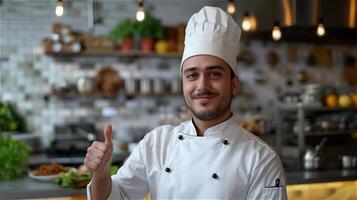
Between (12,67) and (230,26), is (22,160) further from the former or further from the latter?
(12,67)

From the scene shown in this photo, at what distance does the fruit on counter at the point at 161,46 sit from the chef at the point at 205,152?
153 inches

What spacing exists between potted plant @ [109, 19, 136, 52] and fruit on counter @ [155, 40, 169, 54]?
1.03 feet

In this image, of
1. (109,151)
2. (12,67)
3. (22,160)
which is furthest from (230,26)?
(12,67)

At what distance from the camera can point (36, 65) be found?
590cm

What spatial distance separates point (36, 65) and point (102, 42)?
0.87 m

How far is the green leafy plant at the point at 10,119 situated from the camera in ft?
18.2

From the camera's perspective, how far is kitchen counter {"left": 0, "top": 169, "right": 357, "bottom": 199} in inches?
119

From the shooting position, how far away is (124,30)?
5.82 meters

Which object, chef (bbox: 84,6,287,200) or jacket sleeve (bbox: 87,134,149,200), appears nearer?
chef (bbox: 84,6,287,200)

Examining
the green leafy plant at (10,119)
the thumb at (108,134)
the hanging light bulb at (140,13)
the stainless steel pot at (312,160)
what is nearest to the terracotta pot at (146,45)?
the green leafy plant at (10,119)

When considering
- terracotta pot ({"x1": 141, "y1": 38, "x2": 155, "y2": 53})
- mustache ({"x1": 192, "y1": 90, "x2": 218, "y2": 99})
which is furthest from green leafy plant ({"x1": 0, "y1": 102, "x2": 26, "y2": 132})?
mustache ({"x1": 192, "y1": 90, "x2": 218, "y2": 99})

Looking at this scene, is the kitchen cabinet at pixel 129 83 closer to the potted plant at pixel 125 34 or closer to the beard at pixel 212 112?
the potted plant at pixel 125 34

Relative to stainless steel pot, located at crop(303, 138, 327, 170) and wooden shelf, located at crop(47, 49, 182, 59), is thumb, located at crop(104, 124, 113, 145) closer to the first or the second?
stainless steel pot, located at crop(303, 138, 327, 170)

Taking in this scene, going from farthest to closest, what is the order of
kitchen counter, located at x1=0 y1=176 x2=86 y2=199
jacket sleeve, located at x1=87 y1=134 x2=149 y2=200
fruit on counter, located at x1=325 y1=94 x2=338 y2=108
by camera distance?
fruit on counter, located at x1=325 y1=94 x2=338 y2=108
kitchen counter, located at x1=0 y1=176 x2=86 y2=199
jacket sleeve, located at x1=87 y1=134 x2=149 y2=200
